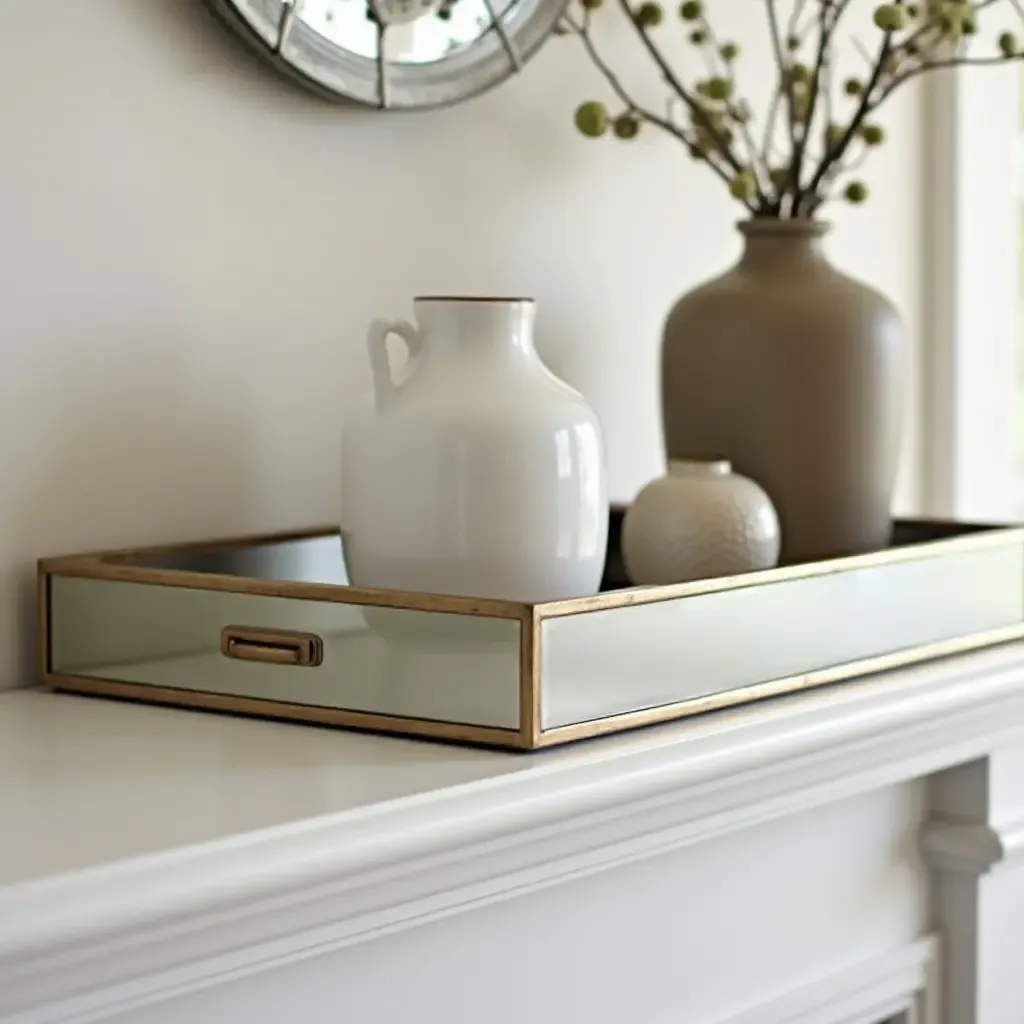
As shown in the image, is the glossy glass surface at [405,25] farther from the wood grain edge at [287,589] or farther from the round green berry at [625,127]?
the wood grain edge at [287,589]

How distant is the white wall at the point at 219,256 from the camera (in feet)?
2.89

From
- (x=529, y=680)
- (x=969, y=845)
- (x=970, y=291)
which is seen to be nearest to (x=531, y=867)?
(x=529, y=680)

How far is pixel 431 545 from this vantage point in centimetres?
81

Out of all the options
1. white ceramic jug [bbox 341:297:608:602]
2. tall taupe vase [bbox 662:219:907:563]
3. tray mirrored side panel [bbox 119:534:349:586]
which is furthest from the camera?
tall taupe vase [bbox 662:219:907:563]

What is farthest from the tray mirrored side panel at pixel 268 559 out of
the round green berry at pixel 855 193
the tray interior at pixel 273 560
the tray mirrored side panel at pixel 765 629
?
the round green berry at pixel 855 193

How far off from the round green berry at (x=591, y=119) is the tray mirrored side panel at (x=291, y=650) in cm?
44

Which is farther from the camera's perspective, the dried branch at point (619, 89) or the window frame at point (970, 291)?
the window frame at point (970, 291)

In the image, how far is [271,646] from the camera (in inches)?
→ 30.6

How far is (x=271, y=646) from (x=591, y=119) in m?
0.47

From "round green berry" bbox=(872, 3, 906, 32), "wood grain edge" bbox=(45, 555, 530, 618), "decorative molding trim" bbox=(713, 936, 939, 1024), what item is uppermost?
"round green berry" bbox=(872, 3, 906, 32)

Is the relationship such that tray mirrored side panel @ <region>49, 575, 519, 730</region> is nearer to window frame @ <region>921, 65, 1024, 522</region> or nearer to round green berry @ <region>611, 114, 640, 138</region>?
round green berry @ <region>611, 114, 640, 138</region>

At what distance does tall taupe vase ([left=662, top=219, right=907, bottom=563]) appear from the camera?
1063mm

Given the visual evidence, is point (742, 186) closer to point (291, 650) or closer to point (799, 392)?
point (799, 392)

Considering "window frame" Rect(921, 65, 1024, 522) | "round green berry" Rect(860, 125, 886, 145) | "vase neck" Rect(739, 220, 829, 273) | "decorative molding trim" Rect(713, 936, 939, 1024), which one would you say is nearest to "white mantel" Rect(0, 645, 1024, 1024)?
"decorative molding trim" Rect(713, 936, 939, 1024)
